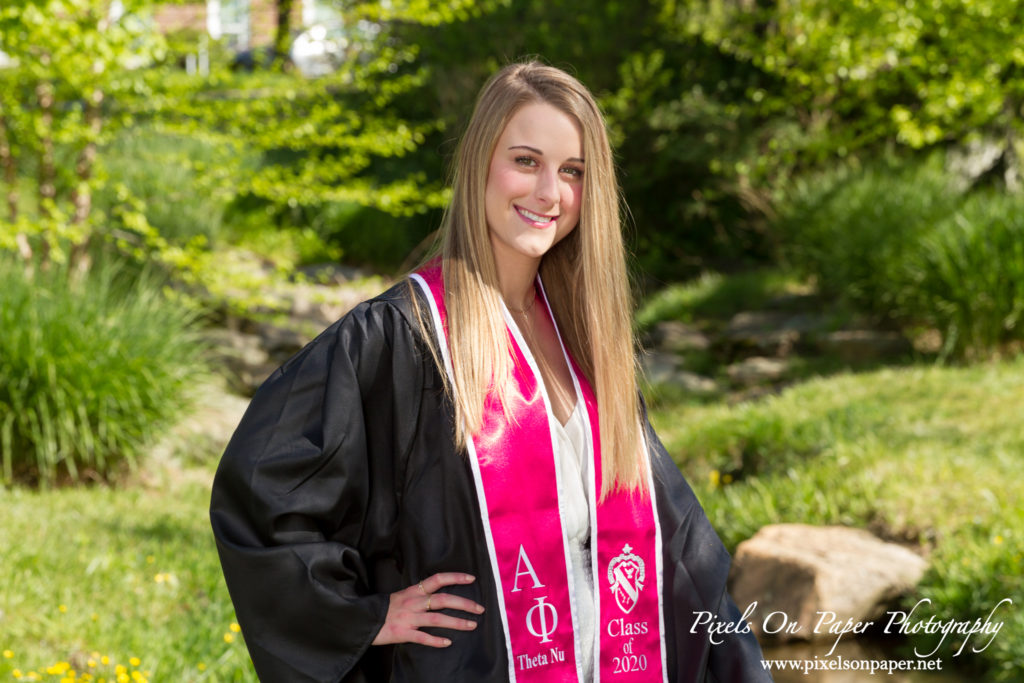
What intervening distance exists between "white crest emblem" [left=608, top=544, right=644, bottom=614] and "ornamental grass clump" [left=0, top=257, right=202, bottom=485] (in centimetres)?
461

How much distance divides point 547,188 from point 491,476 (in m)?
0.60

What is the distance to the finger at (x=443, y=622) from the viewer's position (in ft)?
6.10

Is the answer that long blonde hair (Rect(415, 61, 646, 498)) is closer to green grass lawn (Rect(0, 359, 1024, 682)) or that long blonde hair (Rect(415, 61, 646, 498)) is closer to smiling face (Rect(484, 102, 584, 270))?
smiling face (Rect(484, 102, 584, 270))

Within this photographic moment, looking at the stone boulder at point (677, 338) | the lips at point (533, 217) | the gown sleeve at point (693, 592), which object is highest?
the lips at point (533, 217)

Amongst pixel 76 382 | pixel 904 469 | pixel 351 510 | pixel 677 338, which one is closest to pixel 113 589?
pixel 76 382

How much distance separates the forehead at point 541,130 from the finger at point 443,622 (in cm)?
94

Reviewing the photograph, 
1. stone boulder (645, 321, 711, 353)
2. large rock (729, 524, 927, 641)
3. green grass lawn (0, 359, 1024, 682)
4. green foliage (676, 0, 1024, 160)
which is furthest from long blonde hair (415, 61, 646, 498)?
stone boulder (645, 321, 711, 353)

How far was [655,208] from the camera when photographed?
13.5 meters

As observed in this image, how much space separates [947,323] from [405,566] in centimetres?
709

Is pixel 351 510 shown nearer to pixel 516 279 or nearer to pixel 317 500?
pixel 317 500

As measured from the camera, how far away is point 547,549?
2004 mm

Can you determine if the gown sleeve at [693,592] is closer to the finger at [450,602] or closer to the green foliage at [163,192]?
the finger at [450,602]

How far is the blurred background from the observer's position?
15.0 ft

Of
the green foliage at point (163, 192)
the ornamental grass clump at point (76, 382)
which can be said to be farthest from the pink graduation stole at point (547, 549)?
the green foliage at point (163, 192)
